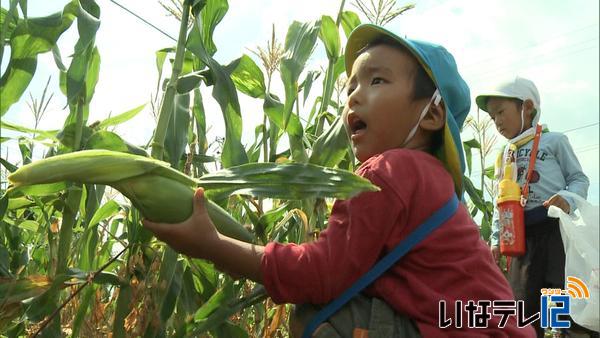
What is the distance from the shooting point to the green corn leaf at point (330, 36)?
1762 mm

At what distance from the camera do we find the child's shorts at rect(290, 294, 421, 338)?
100 centimetres

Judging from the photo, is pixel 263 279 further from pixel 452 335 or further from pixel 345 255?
pixel 452 335

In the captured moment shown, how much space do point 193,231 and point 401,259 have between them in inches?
14.7

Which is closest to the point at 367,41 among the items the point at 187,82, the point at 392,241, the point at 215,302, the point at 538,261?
the point at 187,82

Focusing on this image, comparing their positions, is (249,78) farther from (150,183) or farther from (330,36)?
(150,183)

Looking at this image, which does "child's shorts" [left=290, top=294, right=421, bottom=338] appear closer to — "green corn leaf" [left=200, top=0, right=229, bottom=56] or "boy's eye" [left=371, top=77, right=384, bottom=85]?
"boy's eye" [left=371, top=77, right=384, bottom=85]

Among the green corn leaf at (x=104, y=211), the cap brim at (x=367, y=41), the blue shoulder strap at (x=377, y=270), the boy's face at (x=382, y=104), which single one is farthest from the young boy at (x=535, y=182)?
the green corn leaf at (x=104, y=211)

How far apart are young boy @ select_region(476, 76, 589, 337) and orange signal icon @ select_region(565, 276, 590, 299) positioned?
0.41 feet

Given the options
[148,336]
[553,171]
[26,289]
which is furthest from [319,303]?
[553,171]

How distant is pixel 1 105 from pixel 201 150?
529mm

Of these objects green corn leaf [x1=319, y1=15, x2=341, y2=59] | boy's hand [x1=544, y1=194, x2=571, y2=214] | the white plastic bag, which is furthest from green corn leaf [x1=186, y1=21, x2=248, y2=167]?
boy's hand [x1=544, y1=194, x2=571, y2=214]

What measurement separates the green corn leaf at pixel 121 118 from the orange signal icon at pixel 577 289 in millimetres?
1626

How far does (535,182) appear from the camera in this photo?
256 cm

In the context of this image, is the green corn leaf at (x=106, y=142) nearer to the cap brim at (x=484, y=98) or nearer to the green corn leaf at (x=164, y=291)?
the green corn leaf at (x=164, y=291)
